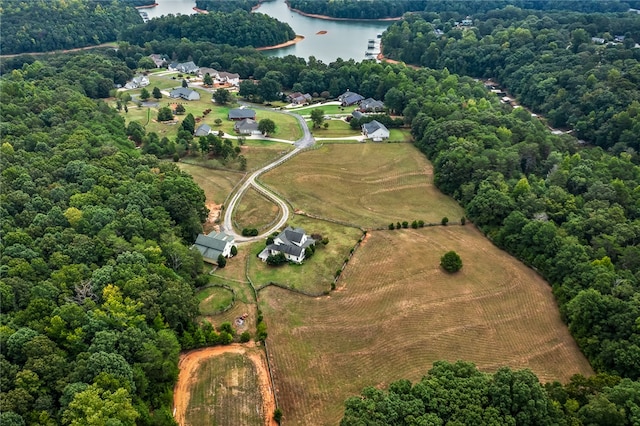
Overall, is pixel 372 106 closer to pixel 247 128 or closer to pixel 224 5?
pixel 247 128

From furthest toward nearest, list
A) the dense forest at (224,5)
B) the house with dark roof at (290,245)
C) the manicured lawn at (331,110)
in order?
the dense forest at (224,5) < the manicured lawn at (331,110) < the house with dark roof at (290,245)

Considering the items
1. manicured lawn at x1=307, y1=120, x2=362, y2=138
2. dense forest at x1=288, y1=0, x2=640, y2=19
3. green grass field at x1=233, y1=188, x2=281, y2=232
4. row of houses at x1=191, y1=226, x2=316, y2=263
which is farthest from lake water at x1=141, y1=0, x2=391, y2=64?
row of houses at x1=191, y1=226, x2=316, y2=263

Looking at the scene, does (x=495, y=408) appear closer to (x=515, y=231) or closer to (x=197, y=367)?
(x=197, y=367)

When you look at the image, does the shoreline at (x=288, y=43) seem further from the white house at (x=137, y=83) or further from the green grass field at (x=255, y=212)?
the green grass field at (x=255, y=212)

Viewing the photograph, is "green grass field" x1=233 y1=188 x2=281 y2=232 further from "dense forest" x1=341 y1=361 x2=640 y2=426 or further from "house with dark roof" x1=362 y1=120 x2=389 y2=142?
"dense forest" x1=341 y1=361 x2=640 y2=426

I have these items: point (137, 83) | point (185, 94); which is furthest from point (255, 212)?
point (137, 83)

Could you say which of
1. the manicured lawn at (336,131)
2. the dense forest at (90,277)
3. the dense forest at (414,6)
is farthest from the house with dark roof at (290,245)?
the dense forest at (414,6)
